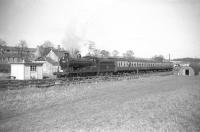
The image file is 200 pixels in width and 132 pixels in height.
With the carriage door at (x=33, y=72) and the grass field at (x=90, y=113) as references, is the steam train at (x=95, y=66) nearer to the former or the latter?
the grass field at (x=90, y=113)

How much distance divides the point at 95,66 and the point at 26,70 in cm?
1079

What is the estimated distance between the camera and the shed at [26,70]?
28678mm

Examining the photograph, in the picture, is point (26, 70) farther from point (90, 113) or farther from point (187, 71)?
point (187, 71)

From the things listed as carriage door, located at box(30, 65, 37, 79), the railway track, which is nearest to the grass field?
the railway track

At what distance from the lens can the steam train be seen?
24064mm

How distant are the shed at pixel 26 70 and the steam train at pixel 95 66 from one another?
7.35 m

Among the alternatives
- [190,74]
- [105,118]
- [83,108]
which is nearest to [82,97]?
[83,108]

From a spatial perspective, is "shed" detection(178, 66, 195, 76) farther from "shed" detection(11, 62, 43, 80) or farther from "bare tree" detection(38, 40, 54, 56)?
"bare tree" detection(38, 40, 54, 56)

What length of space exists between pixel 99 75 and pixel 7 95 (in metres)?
15.6

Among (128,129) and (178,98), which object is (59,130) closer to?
(128,129)

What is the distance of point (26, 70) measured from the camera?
28.8 m

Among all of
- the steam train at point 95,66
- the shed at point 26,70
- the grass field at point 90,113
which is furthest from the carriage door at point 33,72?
the grass field at point 90,113

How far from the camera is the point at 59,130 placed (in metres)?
9.64

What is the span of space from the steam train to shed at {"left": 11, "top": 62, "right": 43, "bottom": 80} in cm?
735
